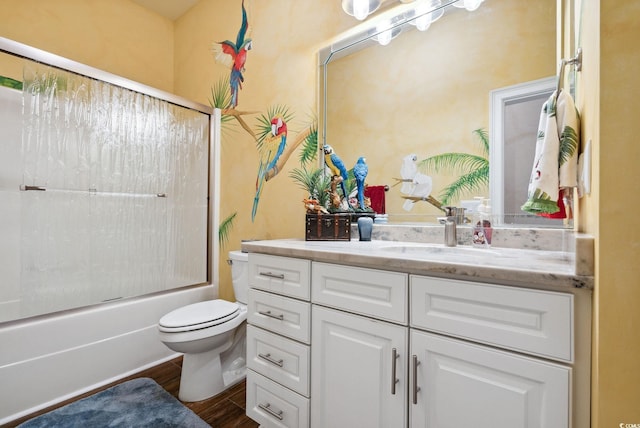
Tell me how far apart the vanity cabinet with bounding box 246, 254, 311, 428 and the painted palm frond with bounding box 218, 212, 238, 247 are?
1123 millimetres

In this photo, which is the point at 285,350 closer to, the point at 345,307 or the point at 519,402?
the point at 345,307

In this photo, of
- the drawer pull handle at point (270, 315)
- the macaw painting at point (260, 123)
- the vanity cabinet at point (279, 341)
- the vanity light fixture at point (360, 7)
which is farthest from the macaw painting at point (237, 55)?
the drawer pull handle at point (270, 315)

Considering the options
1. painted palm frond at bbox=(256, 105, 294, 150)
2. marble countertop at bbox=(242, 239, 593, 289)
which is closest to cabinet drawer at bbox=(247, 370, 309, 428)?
marble countertop at bbox=(242, 239, 593, 289)

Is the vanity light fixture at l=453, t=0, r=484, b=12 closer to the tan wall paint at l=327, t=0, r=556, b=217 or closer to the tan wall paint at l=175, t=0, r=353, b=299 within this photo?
the tan wall paint at l=327, t=0, r=556, b=217

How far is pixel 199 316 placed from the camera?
1.62m

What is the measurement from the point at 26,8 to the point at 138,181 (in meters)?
1.43

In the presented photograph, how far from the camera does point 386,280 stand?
36.6 inches

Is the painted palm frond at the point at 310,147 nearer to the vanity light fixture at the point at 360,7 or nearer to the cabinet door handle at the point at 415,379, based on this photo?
the vanity light fixture at the point at 360,7

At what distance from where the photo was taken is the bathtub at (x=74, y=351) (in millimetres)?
1477

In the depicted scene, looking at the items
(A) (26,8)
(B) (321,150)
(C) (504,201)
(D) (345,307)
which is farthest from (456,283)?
(A) (26,8)

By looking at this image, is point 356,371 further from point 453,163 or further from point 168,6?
point 168,6

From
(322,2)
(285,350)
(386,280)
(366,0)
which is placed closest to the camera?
(386,280)

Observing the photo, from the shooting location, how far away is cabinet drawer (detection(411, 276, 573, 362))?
2.18 feet

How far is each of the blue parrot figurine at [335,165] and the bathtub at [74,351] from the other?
148 centimetres
